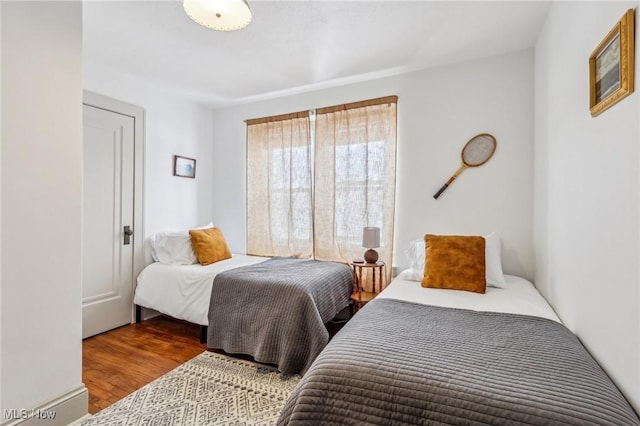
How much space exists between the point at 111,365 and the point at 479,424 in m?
2.52

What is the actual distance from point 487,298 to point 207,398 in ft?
6.18

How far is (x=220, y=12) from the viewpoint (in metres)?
1.60

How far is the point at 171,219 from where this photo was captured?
3.49 meters

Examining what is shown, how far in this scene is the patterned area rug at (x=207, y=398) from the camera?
1.67 meters

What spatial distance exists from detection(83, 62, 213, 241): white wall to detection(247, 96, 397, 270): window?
678 millimetres

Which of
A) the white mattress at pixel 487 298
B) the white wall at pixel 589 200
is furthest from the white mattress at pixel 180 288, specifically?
the white wall at pixel 589 200

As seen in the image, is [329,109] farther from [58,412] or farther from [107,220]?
[58,412]

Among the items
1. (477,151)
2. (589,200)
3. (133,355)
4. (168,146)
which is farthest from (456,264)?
(168,146)

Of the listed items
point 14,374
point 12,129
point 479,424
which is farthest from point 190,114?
point 479,424

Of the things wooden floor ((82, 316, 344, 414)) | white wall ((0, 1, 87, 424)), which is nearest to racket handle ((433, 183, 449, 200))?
wooden floor ((82, 316, 344, 414))

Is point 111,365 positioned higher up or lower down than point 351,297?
lower down

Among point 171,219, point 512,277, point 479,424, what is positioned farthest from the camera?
point 171,219

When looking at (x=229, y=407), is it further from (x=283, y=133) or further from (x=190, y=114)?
(x=190, y=114)

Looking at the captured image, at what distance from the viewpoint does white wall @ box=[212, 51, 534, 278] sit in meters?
2.52
